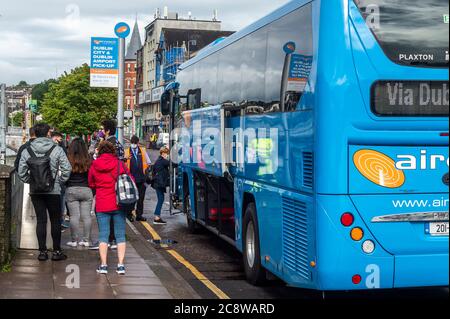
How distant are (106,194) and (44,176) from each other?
3.76 feet

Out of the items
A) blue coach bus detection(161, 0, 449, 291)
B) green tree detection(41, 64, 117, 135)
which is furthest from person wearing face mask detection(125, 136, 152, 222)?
green tree detection(41, 64, 117, 135)

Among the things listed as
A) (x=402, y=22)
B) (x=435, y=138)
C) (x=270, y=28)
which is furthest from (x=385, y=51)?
(x=270, y=28)

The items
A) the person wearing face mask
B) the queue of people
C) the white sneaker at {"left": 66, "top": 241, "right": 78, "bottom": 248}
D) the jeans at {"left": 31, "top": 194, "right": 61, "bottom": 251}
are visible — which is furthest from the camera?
the person wearing face mask

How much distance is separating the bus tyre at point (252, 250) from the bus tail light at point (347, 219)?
94.6 inches

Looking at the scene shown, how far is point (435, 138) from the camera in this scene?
7258 mm

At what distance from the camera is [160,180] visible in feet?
57.5

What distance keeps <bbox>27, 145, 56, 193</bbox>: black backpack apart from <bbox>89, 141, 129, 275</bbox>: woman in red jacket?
84cm

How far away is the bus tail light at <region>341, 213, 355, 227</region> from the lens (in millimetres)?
7121

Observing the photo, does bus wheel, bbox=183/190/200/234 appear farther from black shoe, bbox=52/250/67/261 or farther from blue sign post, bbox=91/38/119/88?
black shoe, bbox=52/250/67/261

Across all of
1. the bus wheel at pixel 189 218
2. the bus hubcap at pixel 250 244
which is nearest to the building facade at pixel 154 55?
the bus wheel at pixel 189 218

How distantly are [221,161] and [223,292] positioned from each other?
2.56 meters

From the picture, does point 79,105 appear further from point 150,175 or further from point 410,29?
point 410,29

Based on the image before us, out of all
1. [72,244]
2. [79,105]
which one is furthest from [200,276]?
[79,105]
